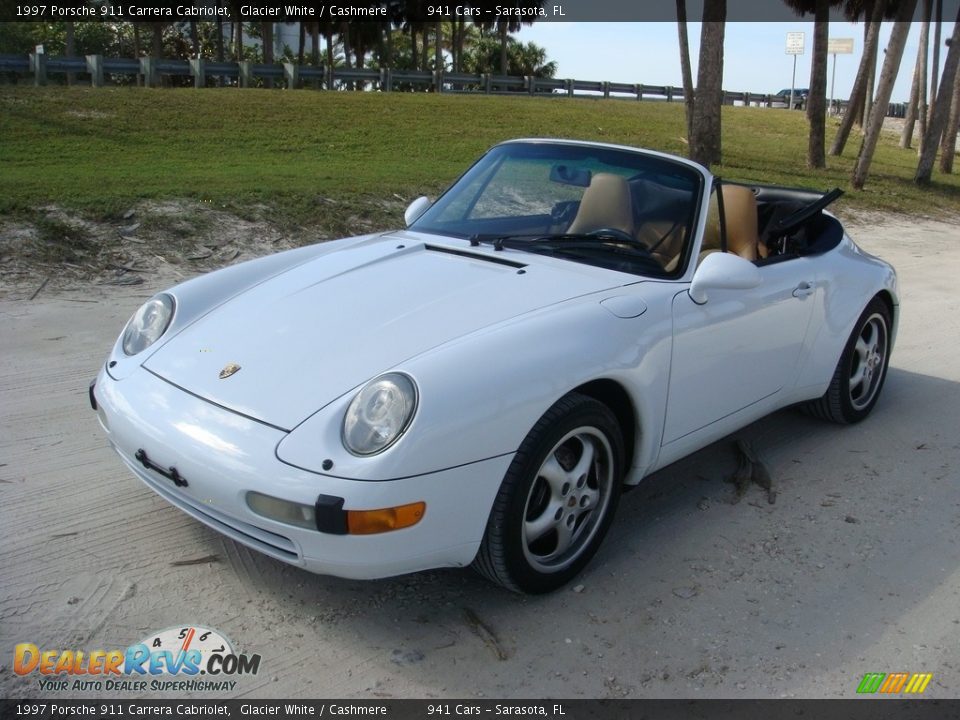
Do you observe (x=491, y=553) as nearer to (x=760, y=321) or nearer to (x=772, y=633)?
(x=772, y=633)

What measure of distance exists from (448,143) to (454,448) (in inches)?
579

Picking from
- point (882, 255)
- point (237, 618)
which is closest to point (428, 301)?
point (237, 618)

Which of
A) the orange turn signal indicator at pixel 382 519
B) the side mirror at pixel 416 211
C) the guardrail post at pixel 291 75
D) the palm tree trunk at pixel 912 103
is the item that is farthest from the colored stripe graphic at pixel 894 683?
the palm tree trunk at pixel 912 103

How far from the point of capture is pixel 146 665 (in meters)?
2.71

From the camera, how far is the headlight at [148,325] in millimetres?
3488

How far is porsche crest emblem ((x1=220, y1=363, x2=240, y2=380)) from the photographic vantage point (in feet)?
10.1

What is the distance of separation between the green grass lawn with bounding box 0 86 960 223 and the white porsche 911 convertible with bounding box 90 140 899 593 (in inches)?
205

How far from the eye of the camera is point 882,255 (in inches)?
438

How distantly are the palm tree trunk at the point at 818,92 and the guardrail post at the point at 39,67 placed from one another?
1620cm

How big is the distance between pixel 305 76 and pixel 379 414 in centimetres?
2553

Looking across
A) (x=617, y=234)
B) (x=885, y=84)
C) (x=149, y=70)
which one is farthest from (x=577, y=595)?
(x=149, y=70)

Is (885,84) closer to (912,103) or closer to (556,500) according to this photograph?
(912,103)

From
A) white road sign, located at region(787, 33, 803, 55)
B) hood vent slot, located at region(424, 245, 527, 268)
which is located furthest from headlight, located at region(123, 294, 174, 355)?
white road sign, located at region(787, 33, 803, 55)

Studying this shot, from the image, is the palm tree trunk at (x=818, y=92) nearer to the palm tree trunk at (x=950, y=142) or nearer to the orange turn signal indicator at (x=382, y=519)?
the palm tree trunk at (x=950, y=142)
